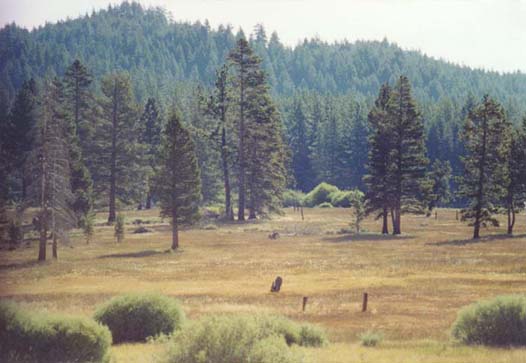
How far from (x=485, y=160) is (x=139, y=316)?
1908 inches

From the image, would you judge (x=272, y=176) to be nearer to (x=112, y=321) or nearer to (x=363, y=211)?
(x=363, y=211)

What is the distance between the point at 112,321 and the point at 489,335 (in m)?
11.7

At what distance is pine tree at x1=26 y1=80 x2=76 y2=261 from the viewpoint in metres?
46.7

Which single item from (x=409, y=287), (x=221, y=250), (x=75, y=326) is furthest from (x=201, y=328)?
(x=221, y=250)

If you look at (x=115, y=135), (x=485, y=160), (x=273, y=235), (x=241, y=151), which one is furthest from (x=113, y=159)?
(x=485, y=160)

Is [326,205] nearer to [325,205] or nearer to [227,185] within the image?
[325,205]

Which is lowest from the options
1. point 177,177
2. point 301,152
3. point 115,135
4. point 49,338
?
point 49,338

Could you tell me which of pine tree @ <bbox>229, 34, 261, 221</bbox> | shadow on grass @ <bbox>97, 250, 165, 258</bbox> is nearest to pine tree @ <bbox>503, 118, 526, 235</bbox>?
pine tree @ <bbox>229, 34, 261, 221</bbox>

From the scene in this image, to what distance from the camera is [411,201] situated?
225 feet

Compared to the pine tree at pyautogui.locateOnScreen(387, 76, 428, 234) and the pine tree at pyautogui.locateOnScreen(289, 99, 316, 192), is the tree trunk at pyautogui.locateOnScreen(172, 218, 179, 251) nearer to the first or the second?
the pine tree at pyautogui.locateOnScreen(387, 76, 428, 234)

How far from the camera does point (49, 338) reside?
51.4ft

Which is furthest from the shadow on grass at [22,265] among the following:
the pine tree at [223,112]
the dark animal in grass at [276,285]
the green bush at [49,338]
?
the pine tree at [223,112]

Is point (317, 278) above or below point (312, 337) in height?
below

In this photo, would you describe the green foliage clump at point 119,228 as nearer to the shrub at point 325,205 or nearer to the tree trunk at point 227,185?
the tree trunk at point 227,185
